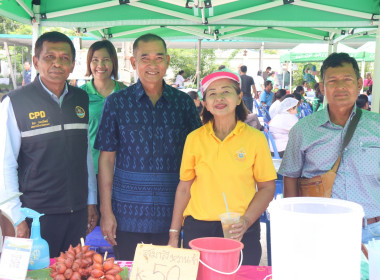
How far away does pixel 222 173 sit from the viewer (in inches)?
83.7

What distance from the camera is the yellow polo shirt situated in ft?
6.97

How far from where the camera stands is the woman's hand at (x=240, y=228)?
6.11ft

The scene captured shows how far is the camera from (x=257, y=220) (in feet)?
7.48

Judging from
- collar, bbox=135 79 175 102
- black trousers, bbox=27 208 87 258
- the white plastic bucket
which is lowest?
black trousers, bbox=27 208 87 258

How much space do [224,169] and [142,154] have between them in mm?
534

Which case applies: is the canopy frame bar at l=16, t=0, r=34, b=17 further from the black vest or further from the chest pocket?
the chest pocket

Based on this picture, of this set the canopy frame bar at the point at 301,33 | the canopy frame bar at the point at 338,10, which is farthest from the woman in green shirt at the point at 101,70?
the canopy frame bar at the point at 301,33

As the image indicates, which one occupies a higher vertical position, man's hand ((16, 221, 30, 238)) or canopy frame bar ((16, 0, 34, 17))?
canopy frame bar ((16, 0, 34, 17))

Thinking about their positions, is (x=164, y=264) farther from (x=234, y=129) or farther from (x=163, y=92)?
(x=163, y=92)

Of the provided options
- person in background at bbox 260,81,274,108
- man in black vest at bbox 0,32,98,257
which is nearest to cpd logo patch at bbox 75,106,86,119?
man in black vest at bbox 0,32,98,257

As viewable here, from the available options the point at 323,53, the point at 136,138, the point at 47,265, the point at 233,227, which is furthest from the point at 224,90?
the point at 323,53

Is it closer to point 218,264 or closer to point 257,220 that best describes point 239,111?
point 257,220

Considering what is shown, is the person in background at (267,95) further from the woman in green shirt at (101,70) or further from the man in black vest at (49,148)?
the man in black vest at (49,148)

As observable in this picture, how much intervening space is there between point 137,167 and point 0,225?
2.81 ft
